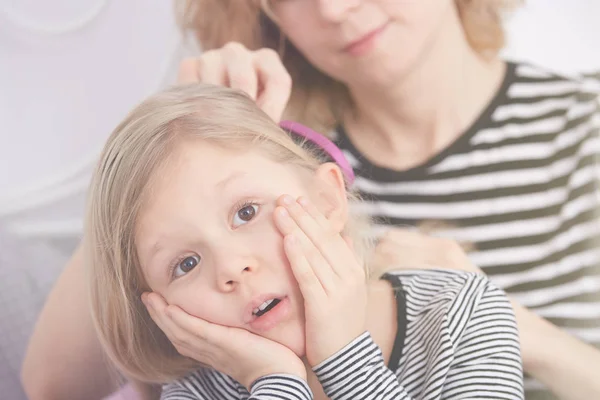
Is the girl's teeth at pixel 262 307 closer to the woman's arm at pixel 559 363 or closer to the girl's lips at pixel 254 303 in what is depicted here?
the girl's lips at pixel 254 303

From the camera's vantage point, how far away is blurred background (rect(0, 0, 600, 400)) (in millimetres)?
887

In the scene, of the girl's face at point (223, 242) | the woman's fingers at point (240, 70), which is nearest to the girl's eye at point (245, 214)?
the girl's face at point (223, 242)

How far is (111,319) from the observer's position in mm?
631

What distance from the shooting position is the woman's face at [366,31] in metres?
0.81

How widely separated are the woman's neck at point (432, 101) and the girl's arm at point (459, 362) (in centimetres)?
34

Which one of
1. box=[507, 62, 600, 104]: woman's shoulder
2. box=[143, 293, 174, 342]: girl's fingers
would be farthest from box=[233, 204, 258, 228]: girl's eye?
box=[507, 62, 600, 104]: woman's shoulder

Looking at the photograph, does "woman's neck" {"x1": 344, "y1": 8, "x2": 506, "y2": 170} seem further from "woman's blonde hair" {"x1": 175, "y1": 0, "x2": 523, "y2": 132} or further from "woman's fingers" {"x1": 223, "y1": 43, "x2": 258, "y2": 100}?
"woman's fingers" {"x1": 223, "y1": 43, "x2": 258, "y2": 100}

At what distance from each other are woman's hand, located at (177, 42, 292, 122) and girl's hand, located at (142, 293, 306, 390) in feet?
0.89

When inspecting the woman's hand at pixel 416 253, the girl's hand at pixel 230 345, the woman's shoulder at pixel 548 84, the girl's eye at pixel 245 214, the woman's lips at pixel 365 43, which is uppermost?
the woman's lips at pixel 365 43

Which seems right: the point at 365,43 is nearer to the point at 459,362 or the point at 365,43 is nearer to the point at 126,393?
the point at 459,362

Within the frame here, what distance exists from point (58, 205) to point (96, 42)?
0.80 ft

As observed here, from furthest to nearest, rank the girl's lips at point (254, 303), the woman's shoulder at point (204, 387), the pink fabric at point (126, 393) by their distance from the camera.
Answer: the pink fabric at point (126, 393) < the woman's shoulder at point (204, 387) < the girl's lips at point (254, 303)

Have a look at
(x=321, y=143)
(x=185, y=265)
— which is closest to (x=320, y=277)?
(x=185, y=265)

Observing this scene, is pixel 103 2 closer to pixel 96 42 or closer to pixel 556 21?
pixel 96 42
